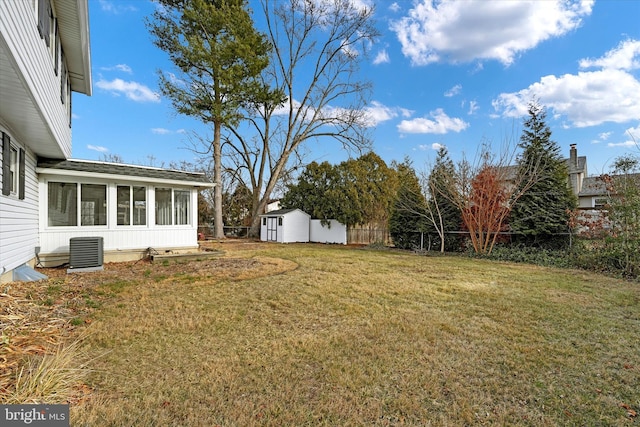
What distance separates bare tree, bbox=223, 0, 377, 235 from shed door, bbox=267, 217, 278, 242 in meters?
1.87

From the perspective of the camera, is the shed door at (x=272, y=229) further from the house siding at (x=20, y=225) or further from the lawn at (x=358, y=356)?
the lawn at (x=358, y=356)

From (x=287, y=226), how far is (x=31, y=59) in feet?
49.1

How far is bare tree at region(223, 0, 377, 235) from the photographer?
766 inches

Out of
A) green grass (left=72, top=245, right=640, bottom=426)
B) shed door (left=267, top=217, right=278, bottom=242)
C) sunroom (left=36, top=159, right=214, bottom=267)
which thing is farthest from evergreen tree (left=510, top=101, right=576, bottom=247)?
shed door (left=267, top=217, right=278, bottom=242)

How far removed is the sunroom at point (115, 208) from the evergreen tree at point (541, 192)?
11.3 meters

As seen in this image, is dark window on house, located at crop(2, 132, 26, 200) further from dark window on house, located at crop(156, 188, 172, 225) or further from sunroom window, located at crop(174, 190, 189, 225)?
sunroom window, located at crop(174, 190, 189, 225)

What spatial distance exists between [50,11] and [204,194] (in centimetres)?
1802

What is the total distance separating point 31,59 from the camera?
12.9 feet

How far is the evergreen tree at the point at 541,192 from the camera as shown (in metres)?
10.3

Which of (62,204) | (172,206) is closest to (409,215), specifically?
(172,206)

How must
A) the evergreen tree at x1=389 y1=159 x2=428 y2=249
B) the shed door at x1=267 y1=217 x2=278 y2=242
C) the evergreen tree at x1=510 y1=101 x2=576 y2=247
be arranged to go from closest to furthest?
the evergreen tree at x1=510 y1=101 x2=576 y2=247, the evergreen tree at x1=389 y1=159 x2=428 y2=249, the shed door at x1=267 y1=217 x2=278 y2=242

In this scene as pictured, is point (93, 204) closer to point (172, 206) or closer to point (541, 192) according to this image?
point (172, 206)

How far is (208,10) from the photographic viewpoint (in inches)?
624

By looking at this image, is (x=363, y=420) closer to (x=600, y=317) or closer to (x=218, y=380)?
(x=218, y=380)
